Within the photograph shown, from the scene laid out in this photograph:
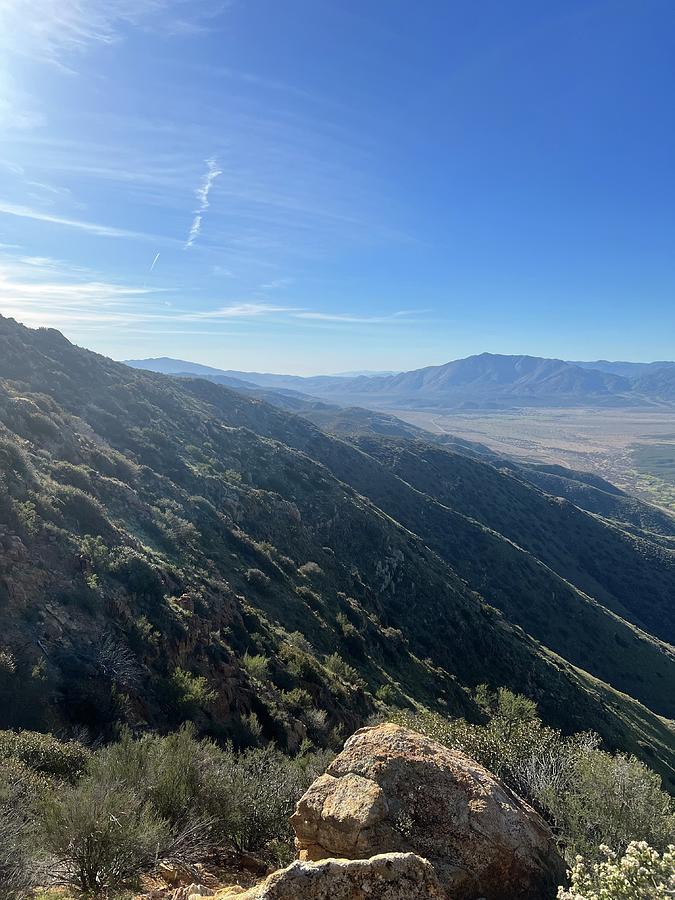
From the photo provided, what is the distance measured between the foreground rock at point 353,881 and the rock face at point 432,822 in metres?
1.69

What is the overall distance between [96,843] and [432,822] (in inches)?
202

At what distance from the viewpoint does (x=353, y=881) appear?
5.21m

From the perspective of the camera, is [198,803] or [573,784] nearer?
[198,803]

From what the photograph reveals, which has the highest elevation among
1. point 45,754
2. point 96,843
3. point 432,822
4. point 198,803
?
point 96,843

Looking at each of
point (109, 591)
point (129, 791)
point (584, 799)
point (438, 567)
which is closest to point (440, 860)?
point (584, 799)

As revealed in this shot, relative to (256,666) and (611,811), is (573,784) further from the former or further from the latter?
(256,666)

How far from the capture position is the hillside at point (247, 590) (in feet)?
52.4

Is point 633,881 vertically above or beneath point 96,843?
above

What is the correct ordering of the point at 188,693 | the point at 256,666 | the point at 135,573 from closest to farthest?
the point at 188,693, the point at 256,666, the point at 135,573

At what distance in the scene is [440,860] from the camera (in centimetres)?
699

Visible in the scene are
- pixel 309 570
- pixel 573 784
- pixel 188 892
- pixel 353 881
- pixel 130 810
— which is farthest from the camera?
pixel 309 570

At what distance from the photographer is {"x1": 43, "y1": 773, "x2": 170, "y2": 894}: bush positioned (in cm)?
652

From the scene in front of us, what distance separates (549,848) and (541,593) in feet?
200

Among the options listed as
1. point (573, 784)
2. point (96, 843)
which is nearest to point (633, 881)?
point (573, 784)
